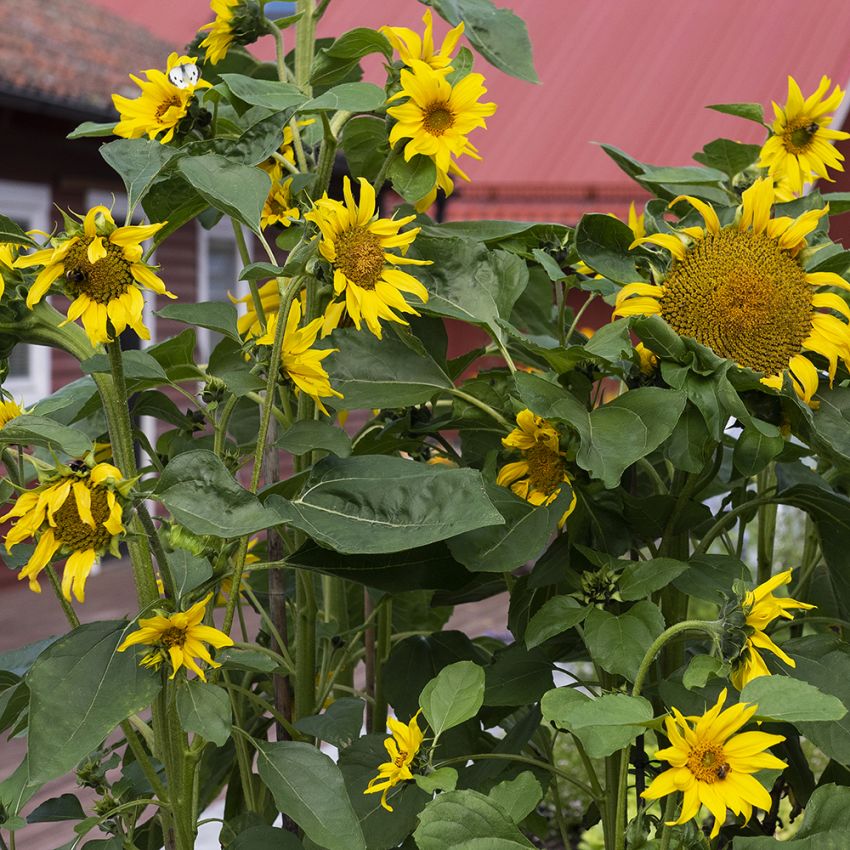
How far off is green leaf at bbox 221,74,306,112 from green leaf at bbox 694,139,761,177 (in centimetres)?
37

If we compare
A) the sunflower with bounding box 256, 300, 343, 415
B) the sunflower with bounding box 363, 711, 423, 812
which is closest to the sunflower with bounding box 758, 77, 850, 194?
the sunflower with bounding box 256, 300, 343, 415

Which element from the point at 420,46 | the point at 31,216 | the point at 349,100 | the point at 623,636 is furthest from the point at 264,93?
the point at 31,216

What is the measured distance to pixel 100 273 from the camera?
0.57 metres

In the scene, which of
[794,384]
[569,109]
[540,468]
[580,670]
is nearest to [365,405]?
[540,468]

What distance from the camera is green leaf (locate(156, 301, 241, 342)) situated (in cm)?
72

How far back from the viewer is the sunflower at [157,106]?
2.43 feet

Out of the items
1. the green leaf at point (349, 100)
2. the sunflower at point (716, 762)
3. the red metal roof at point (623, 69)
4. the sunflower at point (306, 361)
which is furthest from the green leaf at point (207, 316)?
the red metal roof at point (623, 69)

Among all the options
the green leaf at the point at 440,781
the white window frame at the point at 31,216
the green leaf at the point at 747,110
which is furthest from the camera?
the white window frame at the point at 31,216

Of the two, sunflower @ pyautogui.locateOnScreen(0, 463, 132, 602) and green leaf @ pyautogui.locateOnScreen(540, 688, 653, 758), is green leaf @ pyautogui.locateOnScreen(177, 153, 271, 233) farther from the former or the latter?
green leaf @ pyautogui.locateOnScreen(540, 688, 653, 758)

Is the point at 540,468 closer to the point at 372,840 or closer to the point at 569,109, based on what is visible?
the point at 372,840

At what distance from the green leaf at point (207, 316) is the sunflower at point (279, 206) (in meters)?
0.07

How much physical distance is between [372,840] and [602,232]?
0.40 metres

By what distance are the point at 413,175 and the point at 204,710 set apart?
34 cm

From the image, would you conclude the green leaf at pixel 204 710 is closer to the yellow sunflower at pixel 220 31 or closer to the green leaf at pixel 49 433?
the green leaf at pixel 49 433
